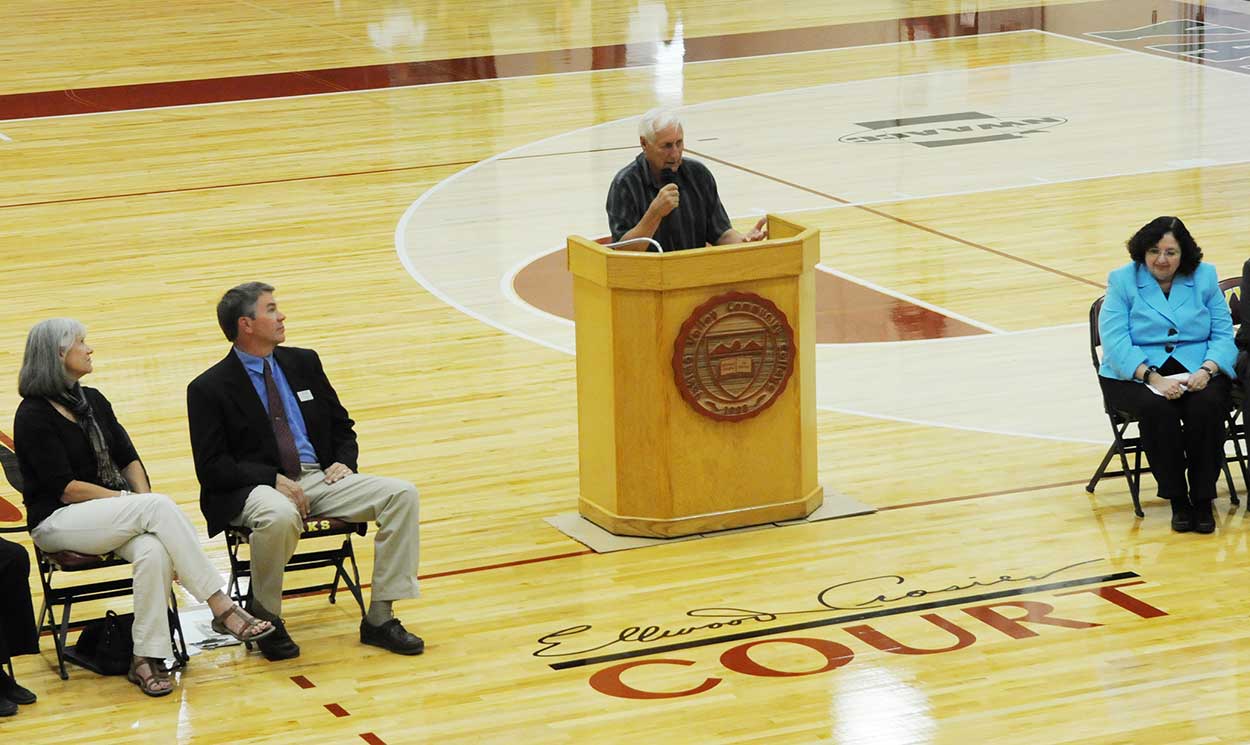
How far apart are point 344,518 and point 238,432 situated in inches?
18.6

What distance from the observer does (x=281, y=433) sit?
6.68 m

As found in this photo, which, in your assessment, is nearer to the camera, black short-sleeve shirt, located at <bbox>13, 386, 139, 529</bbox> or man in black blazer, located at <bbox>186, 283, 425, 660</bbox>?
black short-sleeve shirt, located at <bbox>13, 386, 139, 529</bbox>

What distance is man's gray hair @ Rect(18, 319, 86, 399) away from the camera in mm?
6305

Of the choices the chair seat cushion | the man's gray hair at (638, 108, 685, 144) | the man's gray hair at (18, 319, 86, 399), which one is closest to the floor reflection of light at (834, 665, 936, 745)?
the chair seat cushion

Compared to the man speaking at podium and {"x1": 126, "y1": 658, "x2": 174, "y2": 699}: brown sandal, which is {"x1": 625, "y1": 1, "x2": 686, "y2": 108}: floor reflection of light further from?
{"x1": 126, "y1": 658, "x2": 174, "y2": 699}: brown sandal

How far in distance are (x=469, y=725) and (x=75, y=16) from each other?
1885 centimetres

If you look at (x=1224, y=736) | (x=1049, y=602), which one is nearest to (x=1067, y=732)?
(x=1224, y=736)

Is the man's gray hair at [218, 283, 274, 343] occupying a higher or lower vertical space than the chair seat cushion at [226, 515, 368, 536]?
higher

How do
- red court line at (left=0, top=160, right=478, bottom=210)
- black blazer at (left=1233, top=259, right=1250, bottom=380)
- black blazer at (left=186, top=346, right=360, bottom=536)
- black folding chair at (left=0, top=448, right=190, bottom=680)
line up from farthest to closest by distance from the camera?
red court line at (left=0, top=160, right=478, bottom=210), black blazer at (left=1233, top=259, right=1250, bottom=380), black blazer at (left=186, top=346, right=360, bottom=536), black folding chair at (left=0, top=448, right=190, bottom=680)

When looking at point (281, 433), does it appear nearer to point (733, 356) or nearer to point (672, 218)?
point (733, 356)

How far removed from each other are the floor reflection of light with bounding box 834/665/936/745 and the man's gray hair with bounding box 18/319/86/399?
274 centimetres

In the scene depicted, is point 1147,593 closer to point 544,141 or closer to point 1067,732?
point 1067,732

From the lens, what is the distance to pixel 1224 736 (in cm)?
561

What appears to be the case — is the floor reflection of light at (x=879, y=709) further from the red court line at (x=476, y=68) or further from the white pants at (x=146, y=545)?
the red court line at (x=476, y=68)
